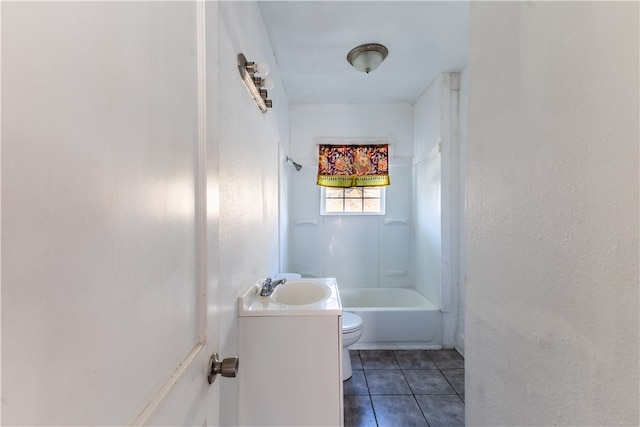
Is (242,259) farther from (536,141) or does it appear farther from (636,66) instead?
(636,66)

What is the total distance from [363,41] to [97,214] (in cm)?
223

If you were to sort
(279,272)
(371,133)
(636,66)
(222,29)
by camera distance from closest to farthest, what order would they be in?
(636,66), (222,29), (279,272), (371,133)

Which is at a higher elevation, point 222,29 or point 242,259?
point 222,29

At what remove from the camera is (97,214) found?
14.1 inches

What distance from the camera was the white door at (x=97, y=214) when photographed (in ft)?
0.89

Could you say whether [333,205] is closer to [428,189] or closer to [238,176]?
[428,189]

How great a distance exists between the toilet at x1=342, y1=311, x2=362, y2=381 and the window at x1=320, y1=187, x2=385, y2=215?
4.80 feet

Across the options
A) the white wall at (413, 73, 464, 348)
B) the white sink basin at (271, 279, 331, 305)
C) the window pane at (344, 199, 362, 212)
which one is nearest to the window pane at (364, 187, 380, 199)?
the window pane at (344, 199, 362, 212)

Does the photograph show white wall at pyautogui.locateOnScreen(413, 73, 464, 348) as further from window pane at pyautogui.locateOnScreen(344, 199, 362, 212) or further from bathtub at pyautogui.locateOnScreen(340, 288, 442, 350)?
window pane at pyautogui.locateOnScreen(344, 199, 362, 212)

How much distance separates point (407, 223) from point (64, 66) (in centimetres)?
341

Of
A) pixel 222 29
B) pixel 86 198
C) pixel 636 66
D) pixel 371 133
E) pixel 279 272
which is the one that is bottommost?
pixel 279 272

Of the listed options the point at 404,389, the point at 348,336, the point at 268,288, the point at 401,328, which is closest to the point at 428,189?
the point at 401,328

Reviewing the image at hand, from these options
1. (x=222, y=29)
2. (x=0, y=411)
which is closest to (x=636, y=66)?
(x=0, y=411)

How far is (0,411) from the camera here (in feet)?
0.82
